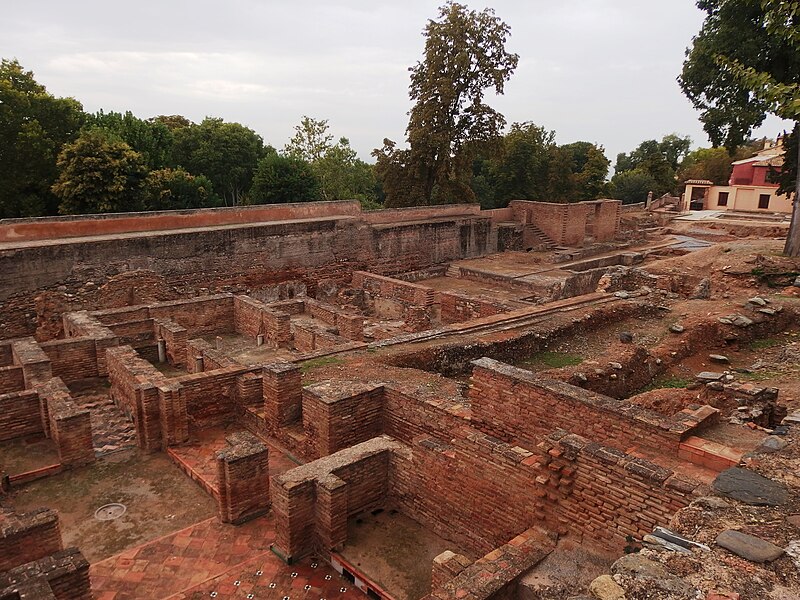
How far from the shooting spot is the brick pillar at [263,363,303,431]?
713 centimetres

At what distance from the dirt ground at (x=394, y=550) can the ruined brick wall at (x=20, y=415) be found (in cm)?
500

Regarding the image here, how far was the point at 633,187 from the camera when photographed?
3809cm

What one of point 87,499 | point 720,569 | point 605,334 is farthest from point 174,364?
point 720,569

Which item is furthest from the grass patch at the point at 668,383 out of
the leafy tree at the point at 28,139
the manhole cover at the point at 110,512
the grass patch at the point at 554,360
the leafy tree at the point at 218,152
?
the leafy tree at the point at 218,152

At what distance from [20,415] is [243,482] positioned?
402cm

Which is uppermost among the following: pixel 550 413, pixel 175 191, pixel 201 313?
pixel 175 191

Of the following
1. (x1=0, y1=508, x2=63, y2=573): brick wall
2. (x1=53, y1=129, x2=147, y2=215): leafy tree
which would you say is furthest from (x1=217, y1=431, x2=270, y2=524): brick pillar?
(x1=53, y1=129, x2=147, y2=215): leafy tree

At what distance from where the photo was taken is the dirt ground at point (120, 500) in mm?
5758

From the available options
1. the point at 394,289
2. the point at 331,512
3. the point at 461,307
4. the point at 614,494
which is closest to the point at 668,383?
the point at 614,494

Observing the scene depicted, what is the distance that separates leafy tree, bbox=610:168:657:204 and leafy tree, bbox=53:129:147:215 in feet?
99.5

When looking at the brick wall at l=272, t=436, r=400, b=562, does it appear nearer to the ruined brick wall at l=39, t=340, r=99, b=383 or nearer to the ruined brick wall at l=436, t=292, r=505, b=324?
the ruined brick wall at l=39, t=340, r=99, b=383

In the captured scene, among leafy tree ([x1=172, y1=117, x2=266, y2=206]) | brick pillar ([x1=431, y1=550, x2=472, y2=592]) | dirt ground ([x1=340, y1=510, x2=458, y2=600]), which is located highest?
leafy tree ([x1=172, y1=117, x2=266, y2=206])

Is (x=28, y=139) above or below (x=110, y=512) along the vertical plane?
above

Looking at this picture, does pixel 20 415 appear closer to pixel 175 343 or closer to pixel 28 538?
pixel 175 343
